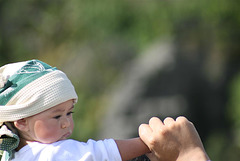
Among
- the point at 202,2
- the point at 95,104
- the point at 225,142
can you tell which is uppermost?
the point at 202,2

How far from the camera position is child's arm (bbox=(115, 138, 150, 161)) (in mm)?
2102

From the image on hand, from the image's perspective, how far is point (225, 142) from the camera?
300 inches

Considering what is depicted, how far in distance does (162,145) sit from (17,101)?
57 centimetres

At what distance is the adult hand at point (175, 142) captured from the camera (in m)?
2.09

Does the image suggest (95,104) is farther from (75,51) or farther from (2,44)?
(2,44)

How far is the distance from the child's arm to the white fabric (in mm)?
36

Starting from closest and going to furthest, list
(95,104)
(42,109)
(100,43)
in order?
(42,109), (95,104), (100,43)

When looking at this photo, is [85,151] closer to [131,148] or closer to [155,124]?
[131,148]

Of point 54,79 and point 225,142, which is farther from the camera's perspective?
point 225,142

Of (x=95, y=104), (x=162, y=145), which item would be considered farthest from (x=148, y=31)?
(x=162, y=145)

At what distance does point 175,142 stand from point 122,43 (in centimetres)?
686

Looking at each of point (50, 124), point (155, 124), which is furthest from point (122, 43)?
point (50, 124)

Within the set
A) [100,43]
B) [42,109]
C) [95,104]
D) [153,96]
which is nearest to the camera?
[42,109]

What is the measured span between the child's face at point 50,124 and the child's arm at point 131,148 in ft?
0.71
